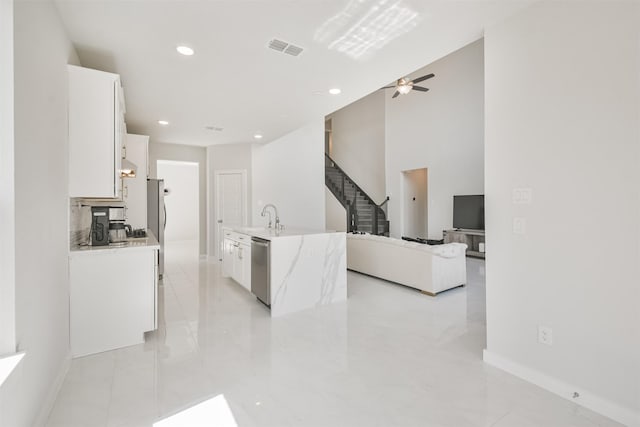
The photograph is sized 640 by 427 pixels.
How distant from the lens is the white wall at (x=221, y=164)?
24.0 feet

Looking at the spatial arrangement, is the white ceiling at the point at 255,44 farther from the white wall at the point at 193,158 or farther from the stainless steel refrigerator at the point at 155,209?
the white wall at the point at 193,158

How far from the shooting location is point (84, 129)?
256 cm

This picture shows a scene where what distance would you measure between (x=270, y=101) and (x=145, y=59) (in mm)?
1636

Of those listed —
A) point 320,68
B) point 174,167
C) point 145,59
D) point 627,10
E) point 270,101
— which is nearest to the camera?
point 627,10

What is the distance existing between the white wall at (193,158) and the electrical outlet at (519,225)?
6.81 metres

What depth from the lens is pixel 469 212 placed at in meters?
7.45

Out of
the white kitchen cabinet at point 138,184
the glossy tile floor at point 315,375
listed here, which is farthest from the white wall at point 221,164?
the glossy tile floor at point 315,375

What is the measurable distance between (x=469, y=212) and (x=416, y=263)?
151 inches

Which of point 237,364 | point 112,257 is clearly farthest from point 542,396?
point 112,257

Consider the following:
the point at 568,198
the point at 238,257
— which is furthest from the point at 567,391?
the point at 238,257

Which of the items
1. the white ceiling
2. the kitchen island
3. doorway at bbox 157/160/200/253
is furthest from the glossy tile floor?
doorway at bbox 157/160/200/253

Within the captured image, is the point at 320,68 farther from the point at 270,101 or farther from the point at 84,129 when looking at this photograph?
the point at 84,129

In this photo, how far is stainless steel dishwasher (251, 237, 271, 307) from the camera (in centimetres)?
364

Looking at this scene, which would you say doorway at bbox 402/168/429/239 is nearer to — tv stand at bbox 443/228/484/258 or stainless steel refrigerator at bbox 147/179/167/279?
tv stand at bbox 443/228/484/258
